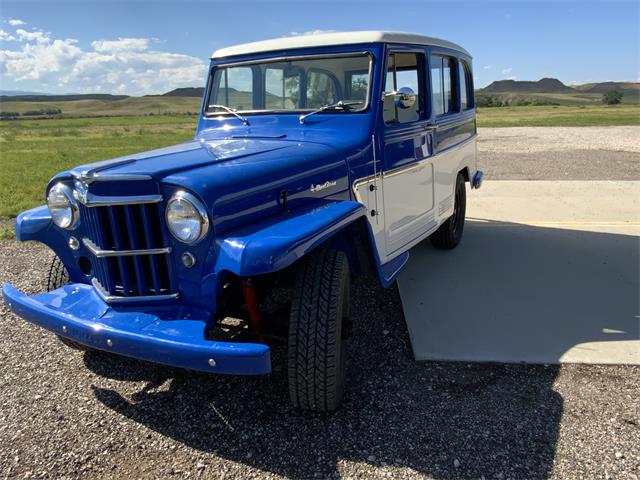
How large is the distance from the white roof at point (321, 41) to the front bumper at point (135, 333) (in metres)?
2.17

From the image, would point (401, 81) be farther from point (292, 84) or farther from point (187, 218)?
point (187, 218)

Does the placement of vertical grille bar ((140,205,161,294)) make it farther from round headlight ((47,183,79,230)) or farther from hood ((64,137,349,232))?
round headlight ((47,183,79,230))

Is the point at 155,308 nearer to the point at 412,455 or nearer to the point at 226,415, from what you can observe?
the point at 226,415

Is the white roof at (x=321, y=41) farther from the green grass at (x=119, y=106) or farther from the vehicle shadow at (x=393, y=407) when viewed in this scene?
the green grass at (x=119, y=106)

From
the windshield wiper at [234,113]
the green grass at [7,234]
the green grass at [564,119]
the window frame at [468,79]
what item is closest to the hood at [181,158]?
the windshield wiper at [234,113]

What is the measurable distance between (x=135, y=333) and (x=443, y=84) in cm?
361

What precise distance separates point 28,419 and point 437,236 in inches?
157

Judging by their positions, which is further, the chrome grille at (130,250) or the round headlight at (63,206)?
the round headlight at (63,206)

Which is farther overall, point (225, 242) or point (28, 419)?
point (28, 419)

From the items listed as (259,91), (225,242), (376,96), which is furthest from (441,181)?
(225,242)

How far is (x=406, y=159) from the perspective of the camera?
12.7ft

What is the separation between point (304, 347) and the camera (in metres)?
2.48

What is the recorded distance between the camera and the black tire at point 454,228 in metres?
5.38

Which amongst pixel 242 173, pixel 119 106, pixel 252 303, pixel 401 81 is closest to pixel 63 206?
pixel 242 173
